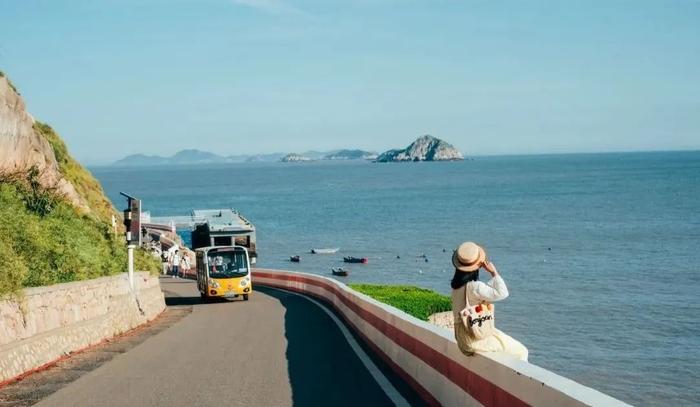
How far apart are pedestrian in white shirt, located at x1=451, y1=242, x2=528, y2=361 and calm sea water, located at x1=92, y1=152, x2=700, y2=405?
22902 mm

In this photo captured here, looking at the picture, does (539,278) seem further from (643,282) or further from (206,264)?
(206,264)

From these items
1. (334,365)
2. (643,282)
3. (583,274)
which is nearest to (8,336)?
(334,365)

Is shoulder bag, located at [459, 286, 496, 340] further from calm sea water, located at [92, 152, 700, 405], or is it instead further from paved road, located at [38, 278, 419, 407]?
calm sea water, located at [92, 152, 700, 405]

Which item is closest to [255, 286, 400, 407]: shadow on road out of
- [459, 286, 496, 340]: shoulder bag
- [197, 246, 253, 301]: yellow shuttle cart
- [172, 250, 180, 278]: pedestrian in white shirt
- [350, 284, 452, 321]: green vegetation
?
[459, 286, 496, 340]: shoulder bag

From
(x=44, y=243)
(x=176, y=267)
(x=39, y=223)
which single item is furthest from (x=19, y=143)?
(x=176, y=267)

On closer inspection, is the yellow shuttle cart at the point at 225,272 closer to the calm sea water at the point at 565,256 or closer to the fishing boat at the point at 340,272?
the calm sea water at the point at 565,256

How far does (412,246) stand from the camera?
101250 millimetres

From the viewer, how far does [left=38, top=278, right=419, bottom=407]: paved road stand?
39.0 feet

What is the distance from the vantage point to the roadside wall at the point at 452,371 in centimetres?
678

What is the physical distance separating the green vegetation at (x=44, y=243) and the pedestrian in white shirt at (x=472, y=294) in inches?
303

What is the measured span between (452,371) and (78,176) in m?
43.3

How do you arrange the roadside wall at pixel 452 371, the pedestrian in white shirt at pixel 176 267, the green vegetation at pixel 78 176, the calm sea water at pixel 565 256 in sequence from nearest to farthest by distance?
1. the roadside wall at pixel 452 371
2. the calm sea water at pixel 565 256
3. the green vegetation at pixel 78 176
4. the pedestrian in white shirt at pixel 176 267

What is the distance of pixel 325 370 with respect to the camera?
14438 mm

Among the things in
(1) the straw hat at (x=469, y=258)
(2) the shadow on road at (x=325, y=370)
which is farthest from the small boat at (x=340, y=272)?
(1) the straw hat at (x=469, y=258)
